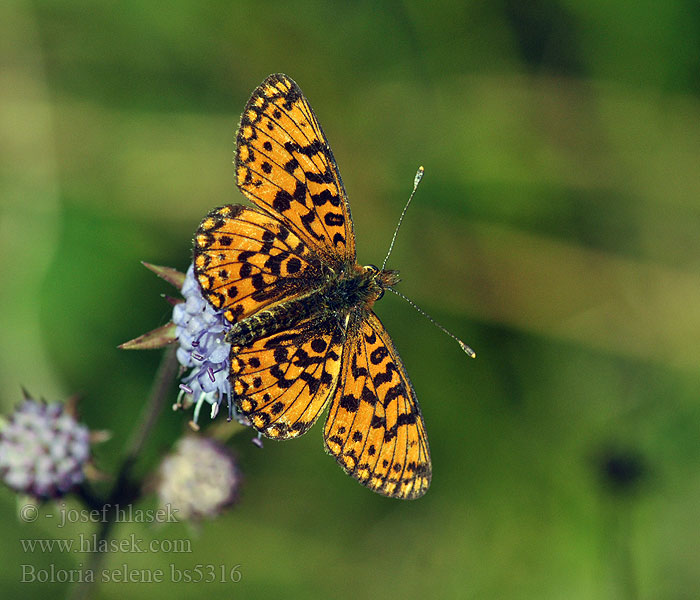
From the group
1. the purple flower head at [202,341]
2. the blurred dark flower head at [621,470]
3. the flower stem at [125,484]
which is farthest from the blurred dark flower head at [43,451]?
the blurred dark flower head at [621,470]

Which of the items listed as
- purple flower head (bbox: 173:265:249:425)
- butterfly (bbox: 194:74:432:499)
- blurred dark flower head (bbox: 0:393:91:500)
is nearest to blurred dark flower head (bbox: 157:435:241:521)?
blurred dark flower head (bbox: 0:393:91:500)

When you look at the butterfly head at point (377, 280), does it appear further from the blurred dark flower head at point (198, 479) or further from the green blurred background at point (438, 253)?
the green blurred background at point (438, 253)

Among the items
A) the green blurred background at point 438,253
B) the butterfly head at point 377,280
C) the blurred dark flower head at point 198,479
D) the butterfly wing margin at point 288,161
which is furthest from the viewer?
the green blurred background at point 438,253

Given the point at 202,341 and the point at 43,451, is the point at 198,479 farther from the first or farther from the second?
the point at 202,341

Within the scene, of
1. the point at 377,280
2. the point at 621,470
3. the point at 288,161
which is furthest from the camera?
the point at 621,470

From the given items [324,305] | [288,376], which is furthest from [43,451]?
[324,305]

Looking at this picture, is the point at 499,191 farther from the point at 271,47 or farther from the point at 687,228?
the point at 271,47
